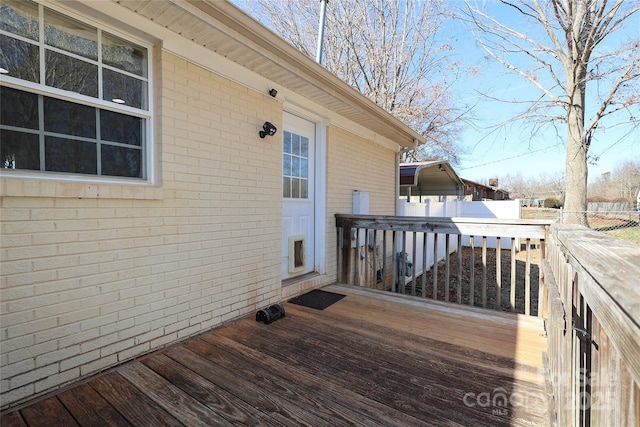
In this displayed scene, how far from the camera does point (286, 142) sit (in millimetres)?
3932

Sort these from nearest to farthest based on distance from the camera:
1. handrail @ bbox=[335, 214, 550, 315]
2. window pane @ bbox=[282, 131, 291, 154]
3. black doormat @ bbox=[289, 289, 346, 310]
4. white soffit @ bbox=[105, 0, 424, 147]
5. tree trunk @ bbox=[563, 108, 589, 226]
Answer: white soffit @ bbox=[105, 0, 424, 147] < handrail @ bbox=[335, 214, 550, 315] < black doormat @ bbox=[289, 289, 346, 310] < window pane @ bbox=[282, 131, 291, 154] < tree trunk @ bbox=[563, 108, 589, 226]

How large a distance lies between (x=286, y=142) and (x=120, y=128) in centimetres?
196

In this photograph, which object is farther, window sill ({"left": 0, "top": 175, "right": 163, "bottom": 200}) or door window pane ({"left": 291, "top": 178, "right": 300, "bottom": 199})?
door window pane ({"left": 291, "top": 178, "right": 300, "bottom": 199})

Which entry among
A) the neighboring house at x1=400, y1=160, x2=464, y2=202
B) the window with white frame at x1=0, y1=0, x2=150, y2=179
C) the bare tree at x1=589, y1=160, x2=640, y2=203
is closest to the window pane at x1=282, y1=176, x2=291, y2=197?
the window with white frame at x1=0, y1=0, x2=150, y2=179

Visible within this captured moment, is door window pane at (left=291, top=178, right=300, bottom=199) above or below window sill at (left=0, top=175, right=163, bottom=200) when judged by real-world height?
above

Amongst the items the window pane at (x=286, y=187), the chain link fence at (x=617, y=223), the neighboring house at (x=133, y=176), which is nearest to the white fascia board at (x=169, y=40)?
the neighboring house at (x=133, y=176)

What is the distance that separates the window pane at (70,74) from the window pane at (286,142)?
203 cm

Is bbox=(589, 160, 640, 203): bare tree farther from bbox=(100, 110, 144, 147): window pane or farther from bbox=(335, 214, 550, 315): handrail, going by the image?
bbox=(100, 110, 144, 147): window pane

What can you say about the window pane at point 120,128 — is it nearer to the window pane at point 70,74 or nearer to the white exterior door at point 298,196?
the window pane at point 70,74

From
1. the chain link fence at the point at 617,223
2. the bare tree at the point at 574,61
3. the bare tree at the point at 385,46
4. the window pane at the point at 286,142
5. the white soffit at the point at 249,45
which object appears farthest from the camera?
the bare tree at the point at 385,46

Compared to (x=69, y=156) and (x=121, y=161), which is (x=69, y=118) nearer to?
(x=69, y=156)

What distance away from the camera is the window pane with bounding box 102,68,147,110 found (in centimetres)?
221

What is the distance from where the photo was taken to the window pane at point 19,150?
70.2 inches

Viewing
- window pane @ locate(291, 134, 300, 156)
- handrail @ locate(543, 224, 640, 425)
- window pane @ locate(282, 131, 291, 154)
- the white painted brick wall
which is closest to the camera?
handrail @ locate(543, 224, 640, 425)
